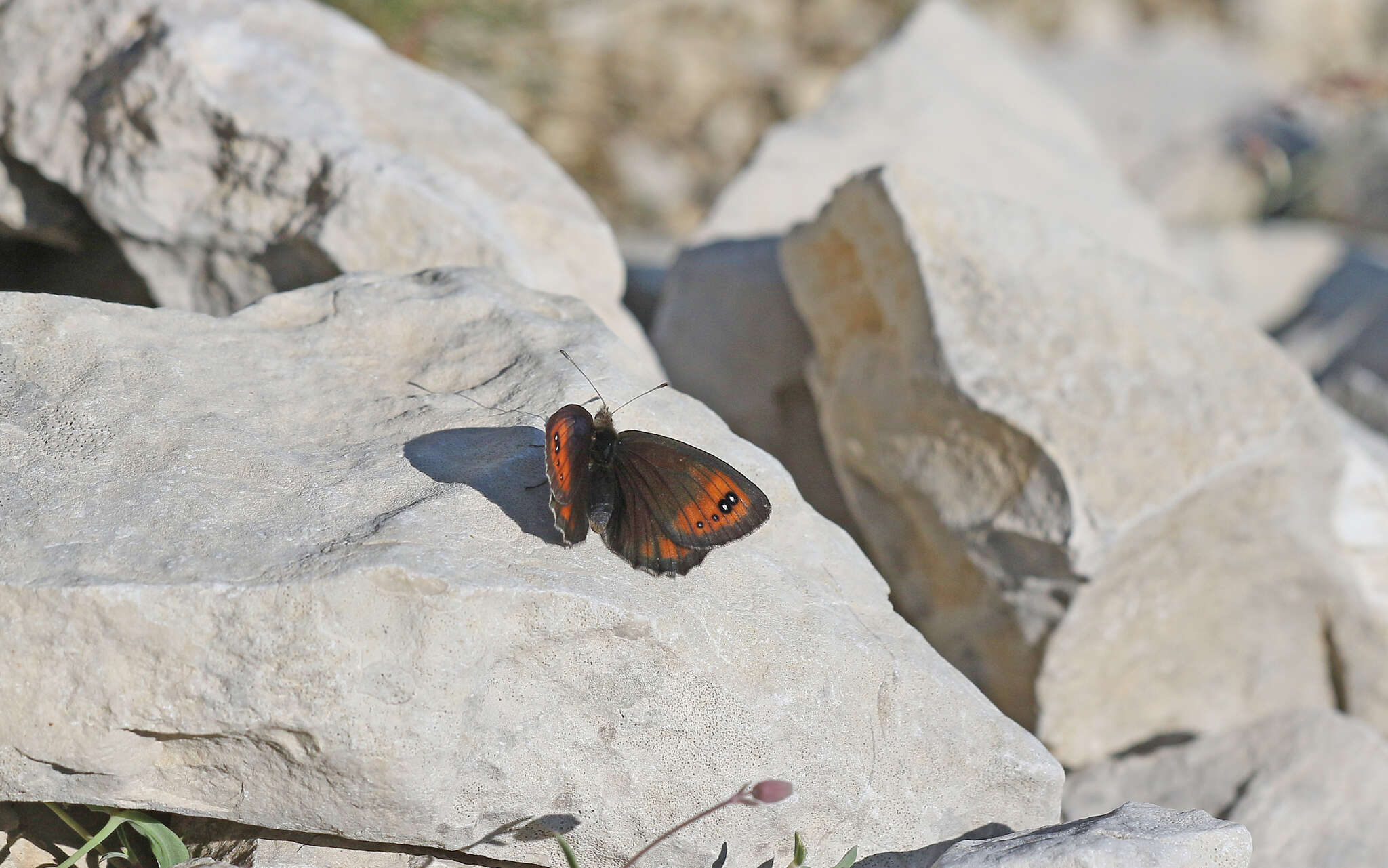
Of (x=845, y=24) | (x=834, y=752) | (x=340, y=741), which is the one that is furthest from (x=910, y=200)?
(x=845, y=24)

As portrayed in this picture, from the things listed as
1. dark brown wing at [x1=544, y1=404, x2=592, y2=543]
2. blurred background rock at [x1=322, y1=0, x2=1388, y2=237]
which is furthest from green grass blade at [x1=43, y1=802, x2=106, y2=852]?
blurred background rock at [x1=322, y1=0, x2=1388, y2=237]

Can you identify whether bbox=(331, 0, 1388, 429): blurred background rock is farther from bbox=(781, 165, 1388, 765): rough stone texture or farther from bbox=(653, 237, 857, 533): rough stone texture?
bbox=(781, 165, 1388, 765): rough stone texture

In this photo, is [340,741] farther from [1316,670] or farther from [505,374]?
[1316,670]

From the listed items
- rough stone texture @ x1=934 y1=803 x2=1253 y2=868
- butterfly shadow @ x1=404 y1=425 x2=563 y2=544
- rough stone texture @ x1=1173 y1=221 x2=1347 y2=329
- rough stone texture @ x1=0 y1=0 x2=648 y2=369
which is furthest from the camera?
rough stone texture @ x1=1173 y1=221 x2=1347 y2=329

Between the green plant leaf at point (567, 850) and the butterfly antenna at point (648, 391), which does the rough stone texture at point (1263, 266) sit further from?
the green plant leaf at point (567, 850)

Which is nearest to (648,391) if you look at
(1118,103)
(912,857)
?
(912,857)

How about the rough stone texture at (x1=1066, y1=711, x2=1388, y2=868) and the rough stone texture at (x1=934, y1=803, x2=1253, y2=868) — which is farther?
the rough stone texture at (x1=1066, y1=711, x2=1388, y2=868)

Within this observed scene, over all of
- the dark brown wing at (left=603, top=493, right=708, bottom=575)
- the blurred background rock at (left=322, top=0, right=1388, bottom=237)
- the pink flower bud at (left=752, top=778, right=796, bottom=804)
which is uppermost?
the dark brown wing at (left=603, top=493, right=708, bottom=575)
